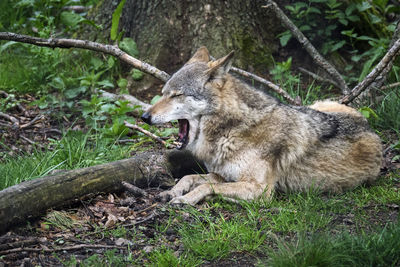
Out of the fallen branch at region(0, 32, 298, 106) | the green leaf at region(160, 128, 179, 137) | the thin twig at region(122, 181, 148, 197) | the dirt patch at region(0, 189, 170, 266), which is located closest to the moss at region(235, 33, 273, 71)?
the fallen branch at region(0, 32, 298, 106)

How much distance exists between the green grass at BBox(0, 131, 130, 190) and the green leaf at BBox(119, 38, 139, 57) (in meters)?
2.01

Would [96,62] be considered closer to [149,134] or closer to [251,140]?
[149,134]

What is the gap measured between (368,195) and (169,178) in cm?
Answer: 225

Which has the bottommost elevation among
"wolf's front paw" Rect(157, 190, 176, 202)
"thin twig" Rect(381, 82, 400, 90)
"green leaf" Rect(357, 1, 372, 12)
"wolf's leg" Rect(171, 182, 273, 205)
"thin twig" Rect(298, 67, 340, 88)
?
"wolf's front paw" Rect(157, 190, 176, 202)

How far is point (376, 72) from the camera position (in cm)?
605

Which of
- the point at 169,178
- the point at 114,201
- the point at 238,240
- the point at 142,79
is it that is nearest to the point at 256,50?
the point at 142,79

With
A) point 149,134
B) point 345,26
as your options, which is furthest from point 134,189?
point 345,26

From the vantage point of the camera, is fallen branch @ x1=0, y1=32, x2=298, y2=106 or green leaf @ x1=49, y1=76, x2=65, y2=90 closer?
fallen branch @ x1=0, y1=32, x2=298, y2=106

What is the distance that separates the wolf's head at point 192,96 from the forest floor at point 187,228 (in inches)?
34.7

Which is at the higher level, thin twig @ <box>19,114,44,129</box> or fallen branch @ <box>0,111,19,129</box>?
fallen branch @ <box>0,111,19,129</box>

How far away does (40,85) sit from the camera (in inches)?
298

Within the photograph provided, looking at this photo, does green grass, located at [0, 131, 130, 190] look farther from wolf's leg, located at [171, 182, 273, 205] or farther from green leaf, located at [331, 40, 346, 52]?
green leaf, located at [331, 40, 346, 52]

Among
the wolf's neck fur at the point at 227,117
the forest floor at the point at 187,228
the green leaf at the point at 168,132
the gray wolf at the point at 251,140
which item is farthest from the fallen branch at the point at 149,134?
the forest floor at the point at 187,228

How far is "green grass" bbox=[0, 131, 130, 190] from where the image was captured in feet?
14.6
